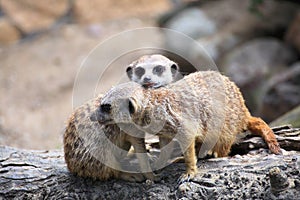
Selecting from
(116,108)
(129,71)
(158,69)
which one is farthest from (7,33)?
(116,108)

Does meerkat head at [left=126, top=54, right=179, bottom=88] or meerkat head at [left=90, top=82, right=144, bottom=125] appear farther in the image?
meerkat head at [left=126, top=54, right=179, bottom=88]

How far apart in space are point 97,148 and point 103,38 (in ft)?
17.8

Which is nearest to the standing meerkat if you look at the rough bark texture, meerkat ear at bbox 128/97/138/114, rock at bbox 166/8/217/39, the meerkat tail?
the rough bark texture

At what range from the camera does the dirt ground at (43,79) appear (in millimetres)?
6531

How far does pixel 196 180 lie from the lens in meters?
3.03

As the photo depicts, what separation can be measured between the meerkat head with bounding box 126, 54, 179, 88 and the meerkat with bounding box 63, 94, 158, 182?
1.44ft

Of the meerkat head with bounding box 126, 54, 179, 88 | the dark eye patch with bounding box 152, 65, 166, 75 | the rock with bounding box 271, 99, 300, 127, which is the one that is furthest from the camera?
the rock with bounding box 271, 99, 300, 127

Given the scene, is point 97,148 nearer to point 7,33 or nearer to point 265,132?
point 265,132

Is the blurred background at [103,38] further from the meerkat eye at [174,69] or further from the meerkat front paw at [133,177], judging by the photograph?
the meerkat front paw at [133,177]

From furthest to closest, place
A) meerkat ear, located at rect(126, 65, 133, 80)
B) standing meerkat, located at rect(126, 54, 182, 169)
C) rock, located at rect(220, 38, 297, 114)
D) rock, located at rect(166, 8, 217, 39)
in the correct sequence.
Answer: rock, located at rect(166, 8, 217, 39) < rock, located at rect(220, 38, 297, 114) < meerkat ear, located at rect(126, 65, 133, 80) < standing meerkat, located at rect(126, 54, 182, 169)

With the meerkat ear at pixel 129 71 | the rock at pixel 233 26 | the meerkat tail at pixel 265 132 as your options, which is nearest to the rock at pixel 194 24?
the rock at pixel 233 26

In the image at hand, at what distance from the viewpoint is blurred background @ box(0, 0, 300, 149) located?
21.1 feet

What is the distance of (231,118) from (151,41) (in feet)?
16.9

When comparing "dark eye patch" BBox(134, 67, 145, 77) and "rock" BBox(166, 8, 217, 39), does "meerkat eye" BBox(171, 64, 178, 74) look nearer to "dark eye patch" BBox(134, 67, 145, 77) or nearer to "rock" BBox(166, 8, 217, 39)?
"dark eye patch" BBox(134, 67, 145, 77)
